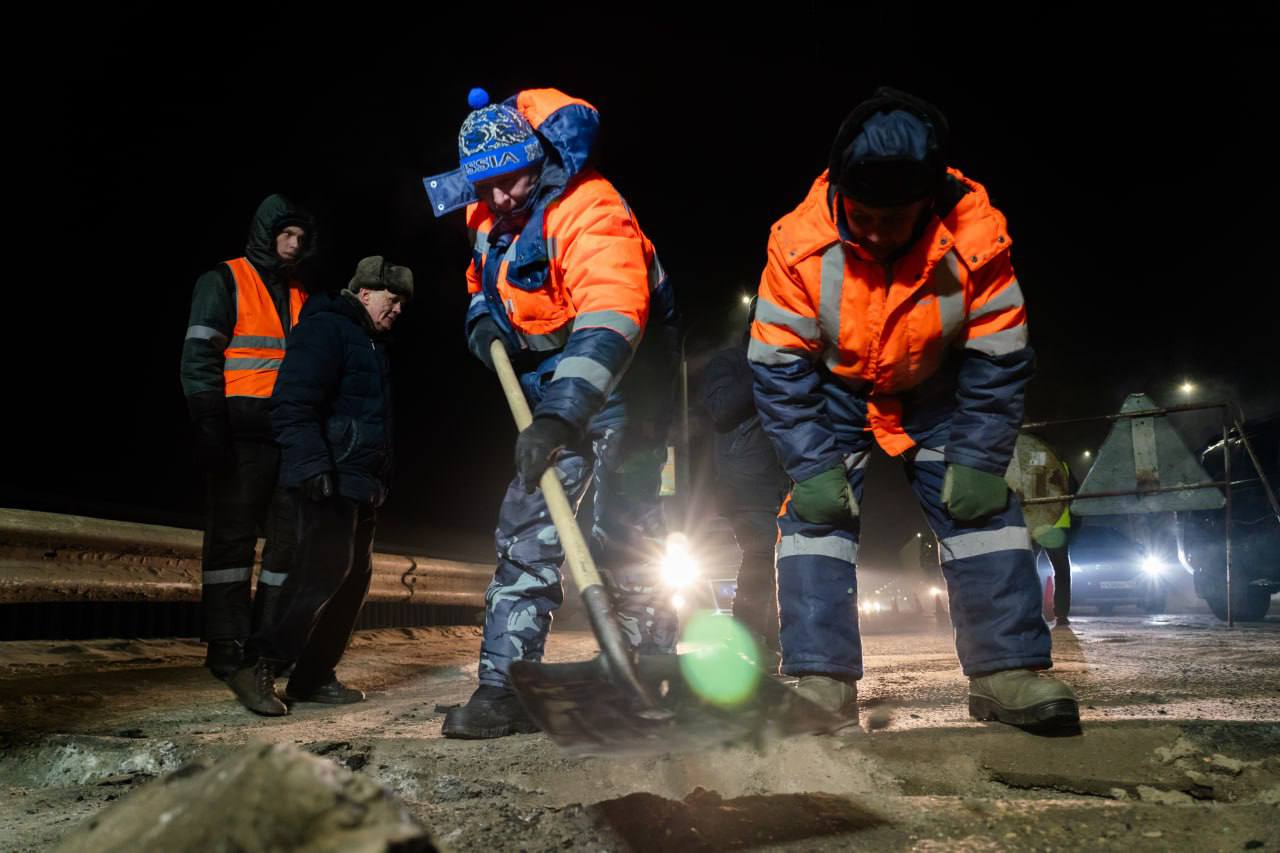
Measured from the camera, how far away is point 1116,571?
1137 cm

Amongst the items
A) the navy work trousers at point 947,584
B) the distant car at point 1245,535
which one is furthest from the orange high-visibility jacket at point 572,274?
the distant car at point 1245,535

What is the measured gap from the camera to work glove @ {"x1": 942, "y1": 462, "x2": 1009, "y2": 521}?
7.33ft

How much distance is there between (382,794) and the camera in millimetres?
802

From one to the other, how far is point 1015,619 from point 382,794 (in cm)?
190

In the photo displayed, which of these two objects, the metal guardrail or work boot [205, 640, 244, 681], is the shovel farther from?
the metal guardrail

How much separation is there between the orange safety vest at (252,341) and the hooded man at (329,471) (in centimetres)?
59

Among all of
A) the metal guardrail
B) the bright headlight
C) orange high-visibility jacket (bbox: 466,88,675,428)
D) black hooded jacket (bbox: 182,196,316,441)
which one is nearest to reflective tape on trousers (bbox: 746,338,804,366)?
orange high-visibility jacket (bbox: 466,88,675,428)

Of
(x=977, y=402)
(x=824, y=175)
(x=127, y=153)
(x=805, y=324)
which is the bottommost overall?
(x=977, y=402)

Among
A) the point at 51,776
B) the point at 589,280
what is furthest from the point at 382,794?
the point at 51,776

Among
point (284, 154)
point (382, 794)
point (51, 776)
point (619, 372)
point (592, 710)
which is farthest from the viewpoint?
point (284, 154)

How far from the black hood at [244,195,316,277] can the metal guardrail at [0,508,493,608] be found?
4.77ft

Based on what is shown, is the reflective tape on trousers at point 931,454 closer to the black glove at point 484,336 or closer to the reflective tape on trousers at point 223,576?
the black glove at point 484,336

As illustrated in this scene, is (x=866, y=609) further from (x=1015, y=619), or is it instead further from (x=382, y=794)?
(x=382, y=794)

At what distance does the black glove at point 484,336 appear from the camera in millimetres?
2705
